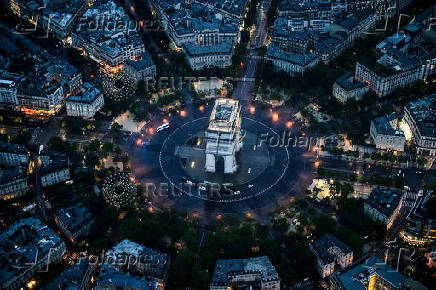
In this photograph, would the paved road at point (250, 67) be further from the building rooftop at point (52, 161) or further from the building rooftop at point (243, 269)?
the building rooftop at point (243, 269)

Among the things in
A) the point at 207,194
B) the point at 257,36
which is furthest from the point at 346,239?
the point at 257,36

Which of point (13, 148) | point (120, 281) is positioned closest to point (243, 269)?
point (120, 281)

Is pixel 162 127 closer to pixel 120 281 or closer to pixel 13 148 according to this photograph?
pixel 13 148

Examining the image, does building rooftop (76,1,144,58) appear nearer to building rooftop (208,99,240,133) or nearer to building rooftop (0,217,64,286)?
building rooftop (208,99,240,133)

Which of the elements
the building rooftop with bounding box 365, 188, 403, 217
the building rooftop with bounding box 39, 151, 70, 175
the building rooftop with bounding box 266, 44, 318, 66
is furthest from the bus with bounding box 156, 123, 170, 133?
the building rooftop with bounding box 365, 188, 403, 217

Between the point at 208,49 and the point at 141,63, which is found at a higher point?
the point at 208,49

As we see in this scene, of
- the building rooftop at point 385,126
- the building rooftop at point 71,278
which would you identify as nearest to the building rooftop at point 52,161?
the building rooftop at point 71,278

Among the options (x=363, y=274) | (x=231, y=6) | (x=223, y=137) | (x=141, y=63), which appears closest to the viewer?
(x=363, y=274)
